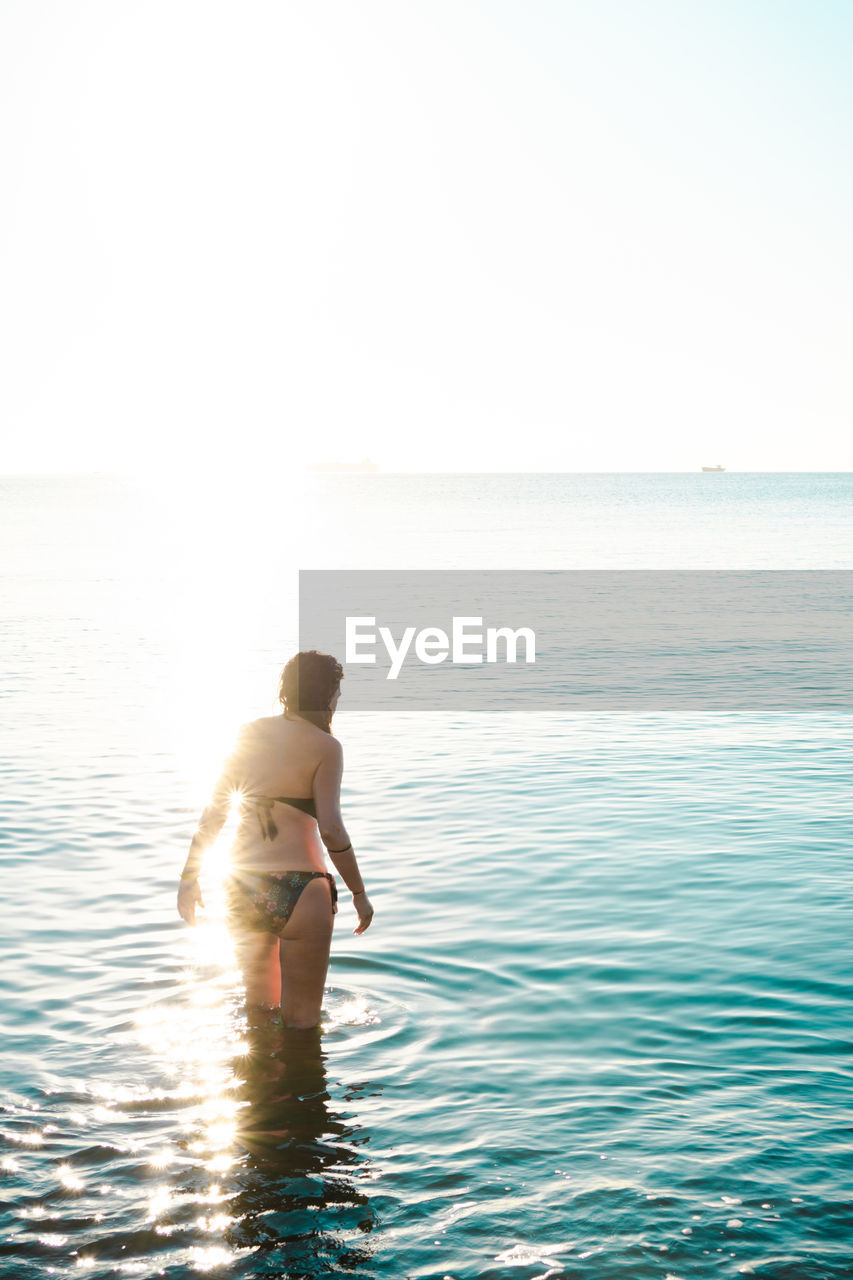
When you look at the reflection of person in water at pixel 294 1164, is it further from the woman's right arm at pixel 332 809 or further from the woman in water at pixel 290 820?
the woman's right arm at pixel 332 809

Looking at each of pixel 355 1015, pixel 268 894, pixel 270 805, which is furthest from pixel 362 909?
pixel 355 1015

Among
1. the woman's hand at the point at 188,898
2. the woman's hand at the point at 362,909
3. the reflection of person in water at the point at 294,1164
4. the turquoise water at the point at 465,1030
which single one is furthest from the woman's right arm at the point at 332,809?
the turquoise water at the point at 465,1030

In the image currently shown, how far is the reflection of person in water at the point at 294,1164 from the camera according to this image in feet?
18.9

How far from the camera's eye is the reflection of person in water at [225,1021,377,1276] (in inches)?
227

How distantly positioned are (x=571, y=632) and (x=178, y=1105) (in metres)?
29.1

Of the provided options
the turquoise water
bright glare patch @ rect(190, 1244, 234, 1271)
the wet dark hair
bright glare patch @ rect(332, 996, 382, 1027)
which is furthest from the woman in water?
bright glare patch @ rect(190, 1244, 234, 1271)

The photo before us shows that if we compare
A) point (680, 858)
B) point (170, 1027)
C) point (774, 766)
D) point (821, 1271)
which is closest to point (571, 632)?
point (774, 766)

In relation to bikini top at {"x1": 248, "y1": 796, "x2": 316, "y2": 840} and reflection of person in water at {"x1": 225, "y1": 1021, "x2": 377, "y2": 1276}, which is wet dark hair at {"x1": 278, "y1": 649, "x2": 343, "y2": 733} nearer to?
bikini top at {"x1": 248, "y1": 796, "x2": 316, "y2": 840}

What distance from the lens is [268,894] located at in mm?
7465

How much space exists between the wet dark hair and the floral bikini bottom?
34.2 inches

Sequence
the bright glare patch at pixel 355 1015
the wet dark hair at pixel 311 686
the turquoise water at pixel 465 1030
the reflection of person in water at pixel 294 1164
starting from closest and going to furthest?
the reflection of person in water at pixel 294 1164
the turquoise water at pixel 465 1030
the wet dark hair at pixel 311 686
the bright glare patch at pixel 355 1015

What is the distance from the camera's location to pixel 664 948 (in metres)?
10.1

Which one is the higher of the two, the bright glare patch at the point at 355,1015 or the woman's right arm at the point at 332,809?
the woman's right arm at the point at 332,809

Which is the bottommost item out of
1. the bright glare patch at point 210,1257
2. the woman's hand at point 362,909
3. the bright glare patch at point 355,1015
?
the bright glare patch at point 210,1257
